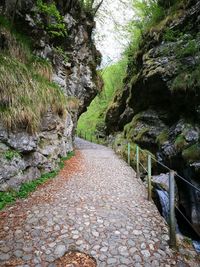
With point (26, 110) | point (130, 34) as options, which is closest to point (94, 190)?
point (26, 110)

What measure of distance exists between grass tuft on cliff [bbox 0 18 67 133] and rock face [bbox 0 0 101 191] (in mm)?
234

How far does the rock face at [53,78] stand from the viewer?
5398 millimetres

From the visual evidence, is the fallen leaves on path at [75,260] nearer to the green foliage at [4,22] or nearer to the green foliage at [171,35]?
the green foliage at [4,22]

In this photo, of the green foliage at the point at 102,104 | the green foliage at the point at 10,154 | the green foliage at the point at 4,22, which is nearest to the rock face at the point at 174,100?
the green foliage at the point at 10,154

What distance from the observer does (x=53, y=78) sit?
35.6 feet

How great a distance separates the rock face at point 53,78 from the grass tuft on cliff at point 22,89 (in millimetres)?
234

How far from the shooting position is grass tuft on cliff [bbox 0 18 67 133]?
5598 millimetres

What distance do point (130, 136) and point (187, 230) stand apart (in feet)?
23.8

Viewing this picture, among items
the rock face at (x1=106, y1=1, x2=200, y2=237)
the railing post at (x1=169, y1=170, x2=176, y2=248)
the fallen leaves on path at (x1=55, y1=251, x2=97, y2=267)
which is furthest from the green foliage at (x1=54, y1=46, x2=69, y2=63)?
the fallen leaves on path at (x1=55, y1=251, x2=97, y2=267)

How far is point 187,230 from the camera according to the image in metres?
7.95

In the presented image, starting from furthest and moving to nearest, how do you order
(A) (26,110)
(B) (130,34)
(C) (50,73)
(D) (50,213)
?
(B) (130,34) < (C) (50,73) < (A) (26,110) < (D) (50,213)

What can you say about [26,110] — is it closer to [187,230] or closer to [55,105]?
[55,105]

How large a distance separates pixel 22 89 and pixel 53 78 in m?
4.96

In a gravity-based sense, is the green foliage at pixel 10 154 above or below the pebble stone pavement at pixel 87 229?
above
